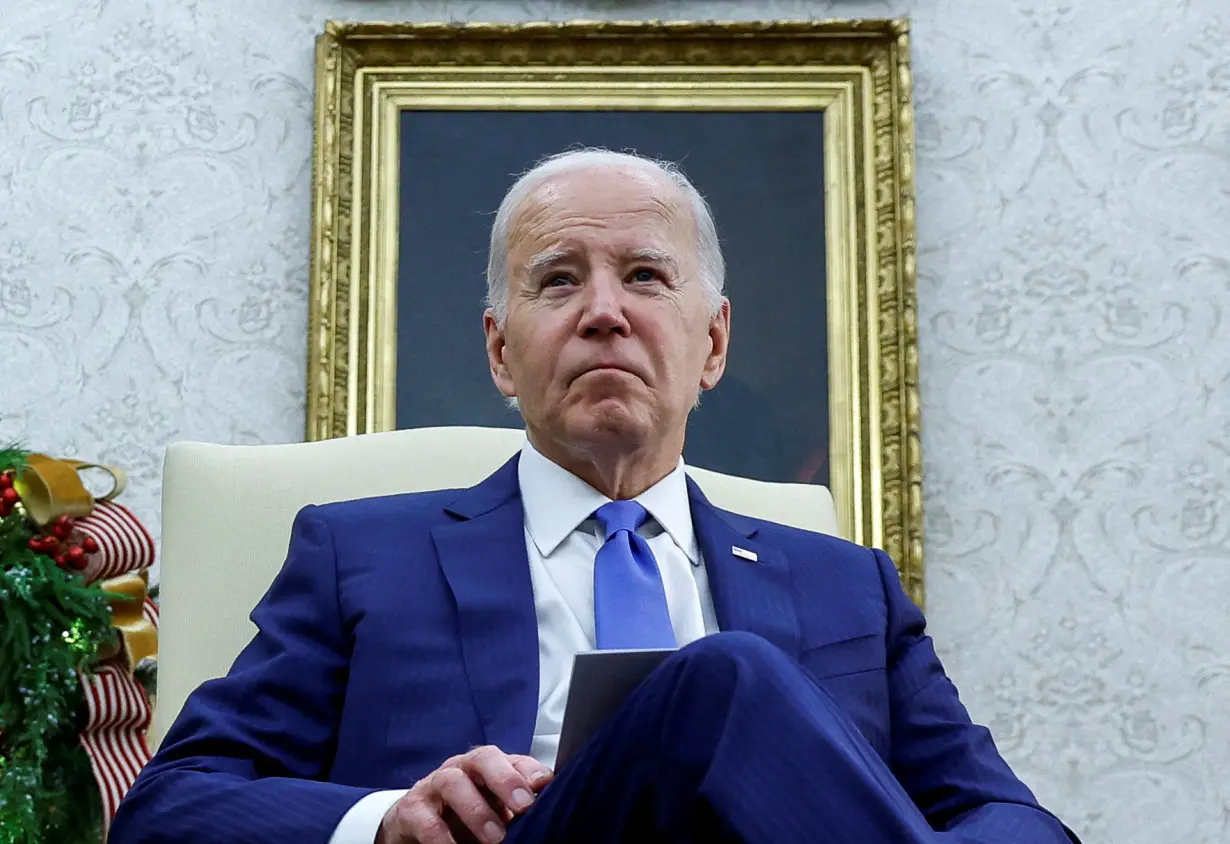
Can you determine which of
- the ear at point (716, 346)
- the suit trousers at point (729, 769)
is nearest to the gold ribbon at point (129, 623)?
the ear at point (716, 346)

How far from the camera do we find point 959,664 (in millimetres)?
2508

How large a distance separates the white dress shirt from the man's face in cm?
6

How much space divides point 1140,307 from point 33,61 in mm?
2099

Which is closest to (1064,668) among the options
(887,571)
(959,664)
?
(959,664)

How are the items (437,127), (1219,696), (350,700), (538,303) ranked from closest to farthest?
1. (350,700)
2. (538,303)
3. (1219,696)
4. (437,127)

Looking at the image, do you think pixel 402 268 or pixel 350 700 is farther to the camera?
pixel 402 268

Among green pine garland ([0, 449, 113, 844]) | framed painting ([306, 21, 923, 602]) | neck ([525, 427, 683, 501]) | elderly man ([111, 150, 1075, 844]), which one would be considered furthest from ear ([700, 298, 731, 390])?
green pine garland ([0, 449, 113, 844])

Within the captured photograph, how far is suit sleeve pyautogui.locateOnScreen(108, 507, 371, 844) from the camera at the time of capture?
4.01ft

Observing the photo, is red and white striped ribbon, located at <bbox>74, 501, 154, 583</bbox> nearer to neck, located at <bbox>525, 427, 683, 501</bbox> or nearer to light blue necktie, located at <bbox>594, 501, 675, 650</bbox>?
neck, located at <bbox>525, 427, 683, 501</bbox>

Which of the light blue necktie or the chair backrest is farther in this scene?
the chair backrest

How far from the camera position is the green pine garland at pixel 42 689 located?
177 cm

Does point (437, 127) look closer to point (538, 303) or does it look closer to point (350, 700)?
point (538, 303)

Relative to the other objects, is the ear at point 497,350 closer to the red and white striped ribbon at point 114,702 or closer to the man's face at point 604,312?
the man's face at point 604,312

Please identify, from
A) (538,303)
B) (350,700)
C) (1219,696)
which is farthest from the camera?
(1219,696)
